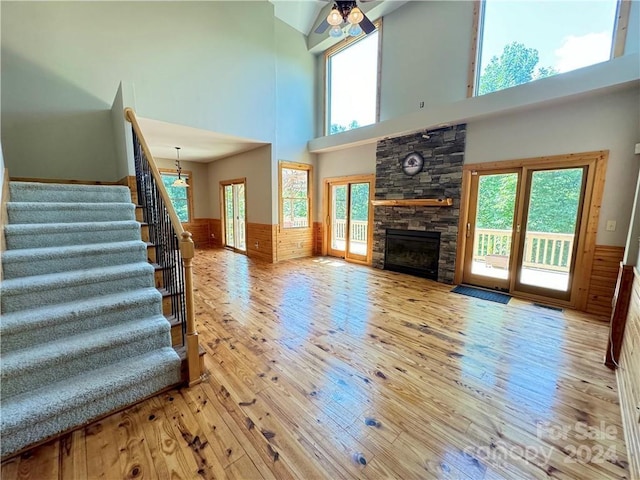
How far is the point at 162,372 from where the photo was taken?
1.81 m

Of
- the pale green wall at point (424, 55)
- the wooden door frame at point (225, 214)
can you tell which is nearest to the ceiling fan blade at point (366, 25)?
the pale green wall at point (424, 55)

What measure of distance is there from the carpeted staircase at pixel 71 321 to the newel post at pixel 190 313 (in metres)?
0.10

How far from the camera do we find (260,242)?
6.25 m

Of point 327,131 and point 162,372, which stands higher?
point 327,131

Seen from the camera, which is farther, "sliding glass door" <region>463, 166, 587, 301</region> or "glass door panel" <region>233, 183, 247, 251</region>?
"glass door panel" <region>233, 183, 247, 251</region>

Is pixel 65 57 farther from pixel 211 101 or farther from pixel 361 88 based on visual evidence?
pixel 361 88

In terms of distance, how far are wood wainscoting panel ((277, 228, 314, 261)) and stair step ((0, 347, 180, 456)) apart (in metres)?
4.22

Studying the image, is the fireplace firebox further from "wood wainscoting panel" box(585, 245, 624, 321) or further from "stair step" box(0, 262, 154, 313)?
"stair step" box(0, 262, 154, 313)

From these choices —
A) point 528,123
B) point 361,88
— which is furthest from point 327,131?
point 528,123

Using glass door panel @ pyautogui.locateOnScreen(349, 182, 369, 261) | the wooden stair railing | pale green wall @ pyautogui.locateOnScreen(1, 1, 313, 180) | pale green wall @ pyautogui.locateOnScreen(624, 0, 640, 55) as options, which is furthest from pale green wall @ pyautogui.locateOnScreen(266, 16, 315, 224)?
pale green wall @ pyautogui.locateOnScreen(624, 0, 640, 55)

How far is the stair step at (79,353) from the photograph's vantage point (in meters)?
1.49

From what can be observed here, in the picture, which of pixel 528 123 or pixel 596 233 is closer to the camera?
pixel 596 233

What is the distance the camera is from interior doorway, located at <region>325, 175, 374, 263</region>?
576cm

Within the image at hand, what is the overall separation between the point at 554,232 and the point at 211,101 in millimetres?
5692
